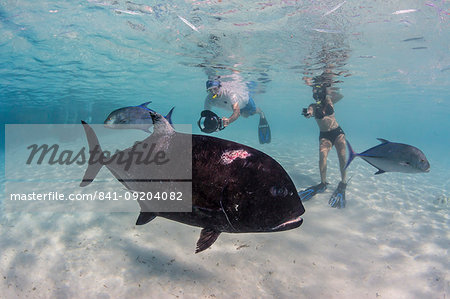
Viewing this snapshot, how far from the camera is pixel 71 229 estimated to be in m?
4.46

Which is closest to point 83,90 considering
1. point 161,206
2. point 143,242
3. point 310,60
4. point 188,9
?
point 188,9

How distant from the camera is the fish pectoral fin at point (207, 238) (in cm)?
172

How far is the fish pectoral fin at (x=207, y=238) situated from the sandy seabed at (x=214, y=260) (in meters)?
1.55

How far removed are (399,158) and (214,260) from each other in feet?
14.3

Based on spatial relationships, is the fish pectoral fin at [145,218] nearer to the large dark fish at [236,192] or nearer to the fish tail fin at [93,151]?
the large dark fish at [236,192]

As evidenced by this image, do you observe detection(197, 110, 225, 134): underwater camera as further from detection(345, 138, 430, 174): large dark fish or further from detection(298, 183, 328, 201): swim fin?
detection(345, 138, 430, 174): large dark fish

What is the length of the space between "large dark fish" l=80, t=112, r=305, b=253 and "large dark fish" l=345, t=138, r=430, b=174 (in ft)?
13.8

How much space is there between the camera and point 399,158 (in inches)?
180

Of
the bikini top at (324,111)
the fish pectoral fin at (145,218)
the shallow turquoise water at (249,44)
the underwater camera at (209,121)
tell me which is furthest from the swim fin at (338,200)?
the fish pectoral fin at (145,218)

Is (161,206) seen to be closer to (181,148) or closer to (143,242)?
(181,148)

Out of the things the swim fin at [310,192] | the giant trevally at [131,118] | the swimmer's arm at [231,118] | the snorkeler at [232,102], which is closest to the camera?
the giant trevally at [131,118]

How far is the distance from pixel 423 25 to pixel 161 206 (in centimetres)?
1414

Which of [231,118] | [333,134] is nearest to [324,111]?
[333,134]

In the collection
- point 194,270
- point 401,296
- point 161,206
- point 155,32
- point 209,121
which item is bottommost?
point 194,270
